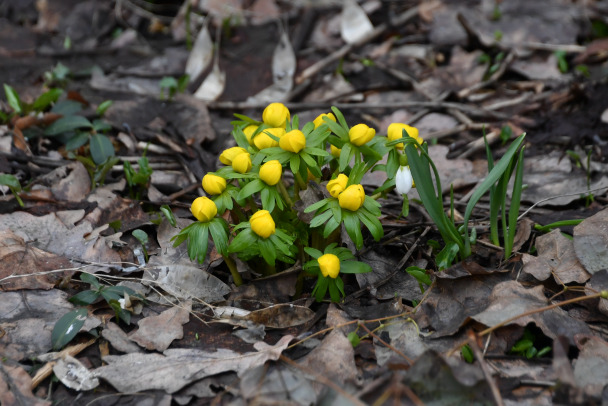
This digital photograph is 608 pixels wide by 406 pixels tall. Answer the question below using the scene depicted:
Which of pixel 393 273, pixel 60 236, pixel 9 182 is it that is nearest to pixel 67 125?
pixel 9 182

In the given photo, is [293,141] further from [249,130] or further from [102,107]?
[102,107]

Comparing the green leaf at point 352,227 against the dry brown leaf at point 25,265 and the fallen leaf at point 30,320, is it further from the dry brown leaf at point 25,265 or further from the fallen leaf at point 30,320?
the dry brown leaf at point 25,265

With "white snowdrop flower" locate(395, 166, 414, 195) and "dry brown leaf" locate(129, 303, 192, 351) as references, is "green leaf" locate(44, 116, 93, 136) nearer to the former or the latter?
"dry brown leaf" locate(129, 303, 192, 351)

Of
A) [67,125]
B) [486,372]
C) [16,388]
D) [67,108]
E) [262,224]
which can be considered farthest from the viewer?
[67,108]

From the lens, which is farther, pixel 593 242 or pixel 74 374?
pixel 593 242

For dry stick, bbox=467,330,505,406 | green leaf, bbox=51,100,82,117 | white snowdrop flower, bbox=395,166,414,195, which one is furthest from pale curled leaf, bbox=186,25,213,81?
dry stick, bbox=467,330,505,406

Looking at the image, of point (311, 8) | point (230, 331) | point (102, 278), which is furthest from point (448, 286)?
point (311, 8)

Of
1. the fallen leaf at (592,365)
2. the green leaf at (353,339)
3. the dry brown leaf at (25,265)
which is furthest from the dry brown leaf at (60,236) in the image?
the fallen leaf at (592,365)

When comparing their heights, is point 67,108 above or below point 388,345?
above
